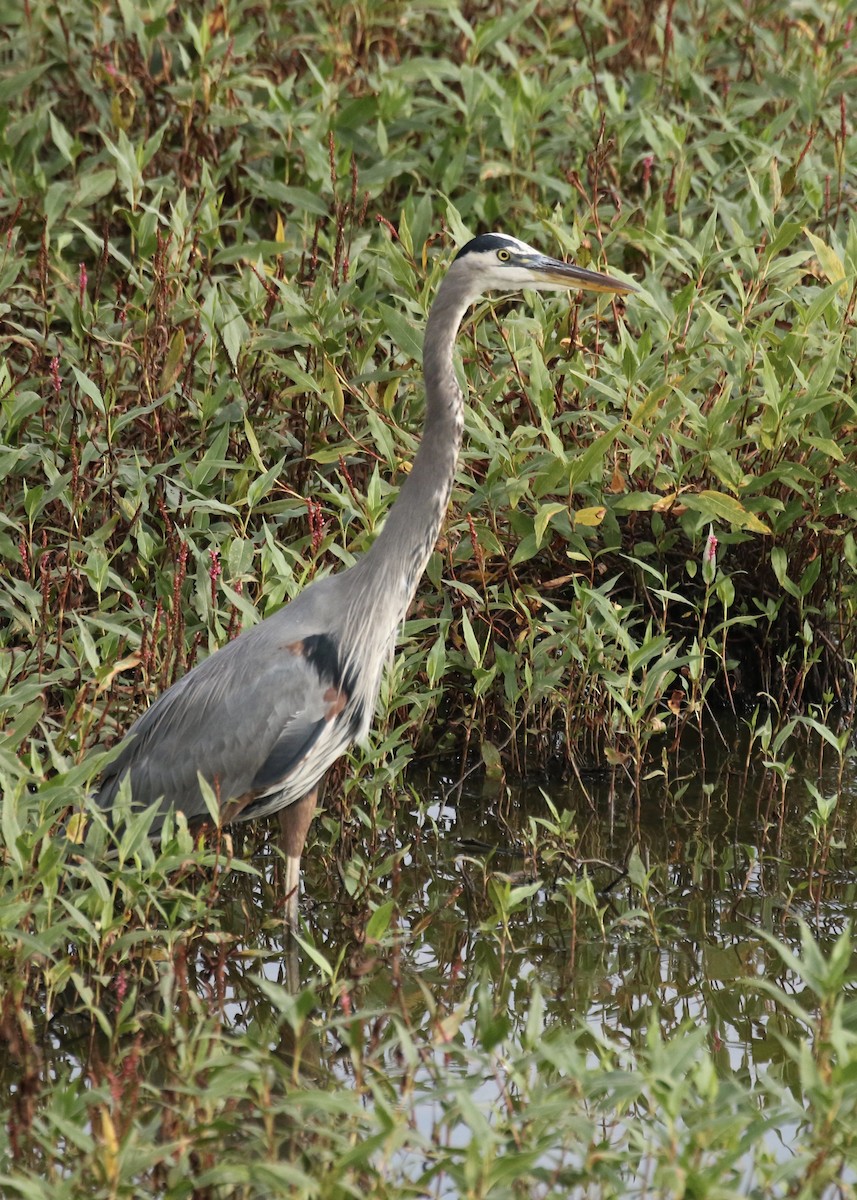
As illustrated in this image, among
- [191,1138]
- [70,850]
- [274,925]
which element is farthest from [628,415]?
[191,1138]

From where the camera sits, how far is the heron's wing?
13.8 feet

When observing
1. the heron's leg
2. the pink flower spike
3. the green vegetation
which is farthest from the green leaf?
the heron's leg

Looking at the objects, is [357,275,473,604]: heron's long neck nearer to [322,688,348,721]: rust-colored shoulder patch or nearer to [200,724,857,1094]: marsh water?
[322,688,348,721]: rust-colored shoulder patch

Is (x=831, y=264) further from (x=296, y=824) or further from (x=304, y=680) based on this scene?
(x=296, y=824)

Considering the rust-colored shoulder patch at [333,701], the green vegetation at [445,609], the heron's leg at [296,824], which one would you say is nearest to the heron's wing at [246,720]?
the rust-colored shoulder patch at [333,701]

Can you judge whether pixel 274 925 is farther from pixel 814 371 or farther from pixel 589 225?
pixel 589 225

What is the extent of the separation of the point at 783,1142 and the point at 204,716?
69.9 inches

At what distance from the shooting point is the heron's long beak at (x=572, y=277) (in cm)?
451

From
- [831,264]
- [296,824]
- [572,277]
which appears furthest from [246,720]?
[831,264]

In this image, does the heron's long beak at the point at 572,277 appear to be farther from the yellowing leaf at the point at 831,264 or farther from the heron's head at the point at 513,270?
the yellowing leaf at the point at 831,264

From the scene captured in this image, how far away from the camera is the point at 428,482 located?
4.29 m

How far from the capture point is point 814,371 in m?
4.90

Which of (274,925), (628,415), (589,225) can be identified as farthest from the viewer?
(589,225)

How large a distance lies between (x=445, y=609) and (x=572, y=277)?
110 centimetres
